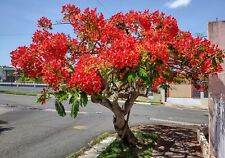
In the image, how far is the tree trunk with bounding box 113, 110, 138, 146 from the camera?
1025 cm

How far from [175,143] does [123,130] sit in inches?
103

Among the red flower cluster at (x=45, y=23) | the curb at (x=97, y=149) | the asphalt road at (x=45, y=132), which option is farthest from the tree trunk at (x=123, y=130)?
the red flower cluster at (x=45, y=23)

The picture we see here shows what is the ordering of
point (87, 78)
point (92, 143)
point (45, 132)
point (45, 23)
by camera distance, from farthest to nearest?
point (45, 132), point (92, 143), point (45, 23), point (87, 78)

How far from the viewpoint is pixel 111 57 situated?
22.1ft

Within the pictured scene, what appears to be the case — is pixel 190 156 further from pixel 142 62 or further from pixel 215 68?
pixel 142 62

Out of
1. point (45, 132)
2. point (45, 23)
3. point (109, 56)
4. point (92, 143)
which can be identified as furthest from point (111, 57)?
point (45, 132)

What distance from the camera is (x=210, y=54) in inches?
332

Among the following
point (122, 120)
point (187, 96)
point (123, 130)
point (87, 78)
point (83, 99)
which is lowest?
point (123, 130)

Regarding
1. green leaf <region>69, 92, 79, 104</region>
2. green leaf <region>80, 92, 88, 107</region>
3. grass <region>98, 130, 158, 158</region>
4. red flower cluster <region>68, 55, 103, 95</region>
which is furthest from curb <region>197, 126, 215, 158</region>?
green leaf <region>69, 92, 79, 104</region>

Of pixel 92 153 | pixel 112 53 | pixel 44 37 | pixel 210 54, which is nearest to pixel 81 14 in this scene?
pixel 44 37

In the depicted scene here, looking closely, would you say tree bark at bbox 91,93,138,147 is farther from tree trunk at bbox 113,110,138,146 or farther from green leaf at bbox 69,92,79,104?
green leaf at bbox 69,92,79,104

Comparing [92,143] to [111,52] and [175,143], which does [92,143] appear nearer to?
[175,143]

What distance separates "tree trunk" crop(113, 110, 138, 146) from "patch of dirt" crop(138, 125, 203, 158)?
853mm

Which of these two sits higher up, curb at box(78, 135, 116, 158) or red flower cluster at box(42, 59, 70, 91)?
red flower cluster at box(42, 59, 70, 91)
